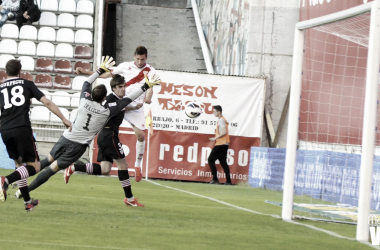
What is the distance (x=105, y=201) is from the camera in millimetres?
9609

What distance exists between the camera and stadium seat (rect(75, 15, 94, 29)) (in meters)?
22.6

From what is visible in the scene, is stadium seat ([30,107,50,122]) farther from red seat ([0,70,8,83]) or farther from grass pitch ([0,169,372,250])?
grass pitch ([0,169,372,250])

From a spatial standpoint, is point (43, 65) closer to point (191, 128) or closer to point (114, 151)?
point (191, 128)

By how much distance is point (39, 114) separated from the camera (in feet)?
62.3

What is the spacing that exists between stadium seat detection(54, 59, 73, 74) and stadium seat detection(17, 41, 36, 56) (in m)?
0.98

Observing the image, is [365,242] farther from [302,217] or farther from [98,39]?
[98,39]

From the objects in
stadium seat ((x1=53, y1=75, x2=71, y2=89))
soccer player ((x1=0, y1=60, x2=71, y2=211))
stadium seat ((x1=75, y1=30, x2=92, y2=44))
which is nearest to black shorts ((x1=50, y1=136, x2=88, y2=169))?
soccer player ((x1=0, y1=60, x2=71, y2=211))

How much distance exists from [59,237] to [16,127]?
2299 millimetres

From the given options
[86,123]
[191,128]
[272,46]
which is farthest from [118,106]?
[272,46]

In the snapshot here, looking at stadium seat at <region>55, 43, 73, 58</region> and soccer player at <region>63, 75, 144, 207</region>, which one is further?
stadium seat at <region>55, 43, 73, 58</region>

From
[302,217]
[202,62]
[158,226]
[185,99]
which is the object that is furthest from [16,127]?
[202,62]

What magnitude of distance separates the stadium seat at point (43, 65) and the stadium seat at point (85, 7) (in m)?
2.91

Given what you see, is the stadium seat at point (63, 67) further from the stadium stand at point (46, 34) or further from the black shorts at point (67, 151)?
the black shorts at point (67, 151)

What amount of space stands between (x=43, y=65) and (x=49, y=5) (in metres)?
3.07
